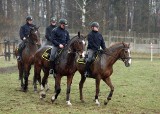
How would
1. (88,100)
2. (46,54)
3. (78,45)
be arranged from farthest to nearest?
(88,100) → (46,54) → (78,45)

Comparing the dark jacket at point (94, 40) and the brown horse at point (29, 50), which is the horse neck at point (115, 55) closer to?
the dark jacket at point (94, 40)

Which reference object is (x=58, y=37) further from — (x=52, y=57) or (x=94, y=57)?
(x=94, y=57)

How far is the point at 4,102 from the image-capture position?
35.7ft

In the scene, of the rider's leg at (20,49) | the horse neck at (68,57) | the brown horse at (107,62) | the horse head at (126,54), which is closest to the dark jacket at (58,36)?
the horse neck at (68,57)

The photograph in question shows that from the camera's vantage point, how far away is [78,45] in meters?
10.3

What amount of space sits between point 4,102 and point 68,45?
2.56 meters

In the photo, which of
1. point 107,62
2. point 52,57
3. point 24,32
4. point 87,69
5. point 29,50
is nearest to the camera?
point 52,57

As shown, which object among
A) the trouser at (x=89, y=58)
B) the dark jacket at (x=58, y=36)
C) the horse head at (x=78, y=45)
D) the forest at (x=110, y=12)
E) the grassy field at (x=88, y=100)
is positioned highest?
the forest at (x=110, y=12)

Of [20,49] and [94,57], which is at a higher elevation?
[20,49]

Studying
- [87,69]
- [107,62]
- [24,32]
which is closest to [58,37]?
[87,69]

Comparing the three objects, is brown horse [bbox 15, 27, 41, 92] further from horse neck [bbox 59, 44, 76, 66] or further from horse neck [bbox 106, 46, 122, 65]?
horse neck [bbox 106, 46, 122, 65]

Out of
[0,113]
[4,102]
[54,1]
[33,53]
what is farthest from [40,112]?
[54,1]

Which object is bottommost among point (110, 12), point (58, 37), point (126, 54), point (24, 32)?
point (126, 54)

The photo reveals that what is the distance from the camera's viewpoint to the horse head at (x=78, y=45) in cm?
1022
